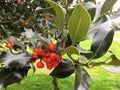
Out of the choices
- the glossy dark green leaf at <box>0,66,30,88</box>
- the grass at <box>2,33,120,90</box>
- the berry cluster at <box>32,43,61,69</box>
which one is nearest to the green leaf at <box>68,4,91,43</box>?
the berry cluster at <box>32,43,61,69</box>

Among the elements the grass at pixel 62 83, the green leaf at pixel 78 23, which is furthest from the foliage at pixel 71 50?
the grass at pixel 62 83

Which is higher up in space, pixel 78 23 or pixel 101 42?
pixel 78 23

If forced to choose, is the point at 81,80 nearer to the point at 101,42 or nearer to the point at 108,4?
the point at 101,42

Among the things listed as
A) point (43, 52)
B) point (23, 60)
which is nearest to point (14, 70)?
point (23, 60)

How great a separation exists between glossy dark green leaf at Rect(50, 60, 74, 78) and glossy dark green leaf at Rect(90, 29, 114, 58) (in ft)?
0.43

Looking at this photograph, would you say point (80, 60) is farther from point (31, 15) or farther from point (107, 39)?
point (31, 15)

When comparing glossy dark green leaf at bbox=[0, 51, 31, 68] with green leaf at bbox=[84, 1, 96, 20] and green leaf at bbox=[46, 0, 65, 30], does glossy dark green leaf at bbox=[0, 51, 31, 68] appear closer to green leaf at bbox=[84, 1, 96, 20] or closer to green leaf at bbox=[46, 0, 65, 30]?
green leaf at bbox=[46, 0, 65, 30]

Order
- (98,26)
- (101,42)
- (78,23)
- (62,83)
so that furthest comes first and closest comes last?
(62,83), (98,26), (101,42), (78,23)

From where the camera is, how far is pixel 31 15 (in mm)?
4016

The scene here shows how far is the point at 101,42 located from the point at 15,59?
42 cm

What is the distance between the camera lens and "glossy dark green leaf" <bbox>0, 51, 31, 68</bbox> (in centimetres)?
150

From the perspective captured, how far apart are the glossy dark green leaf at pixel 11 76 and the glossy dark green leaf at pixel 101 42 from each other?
1.29 ft

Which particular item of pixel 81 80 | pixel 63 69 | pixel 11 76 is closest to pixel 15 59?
pixel 11 76

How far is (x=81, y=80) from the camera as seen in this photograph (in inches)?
53.8
